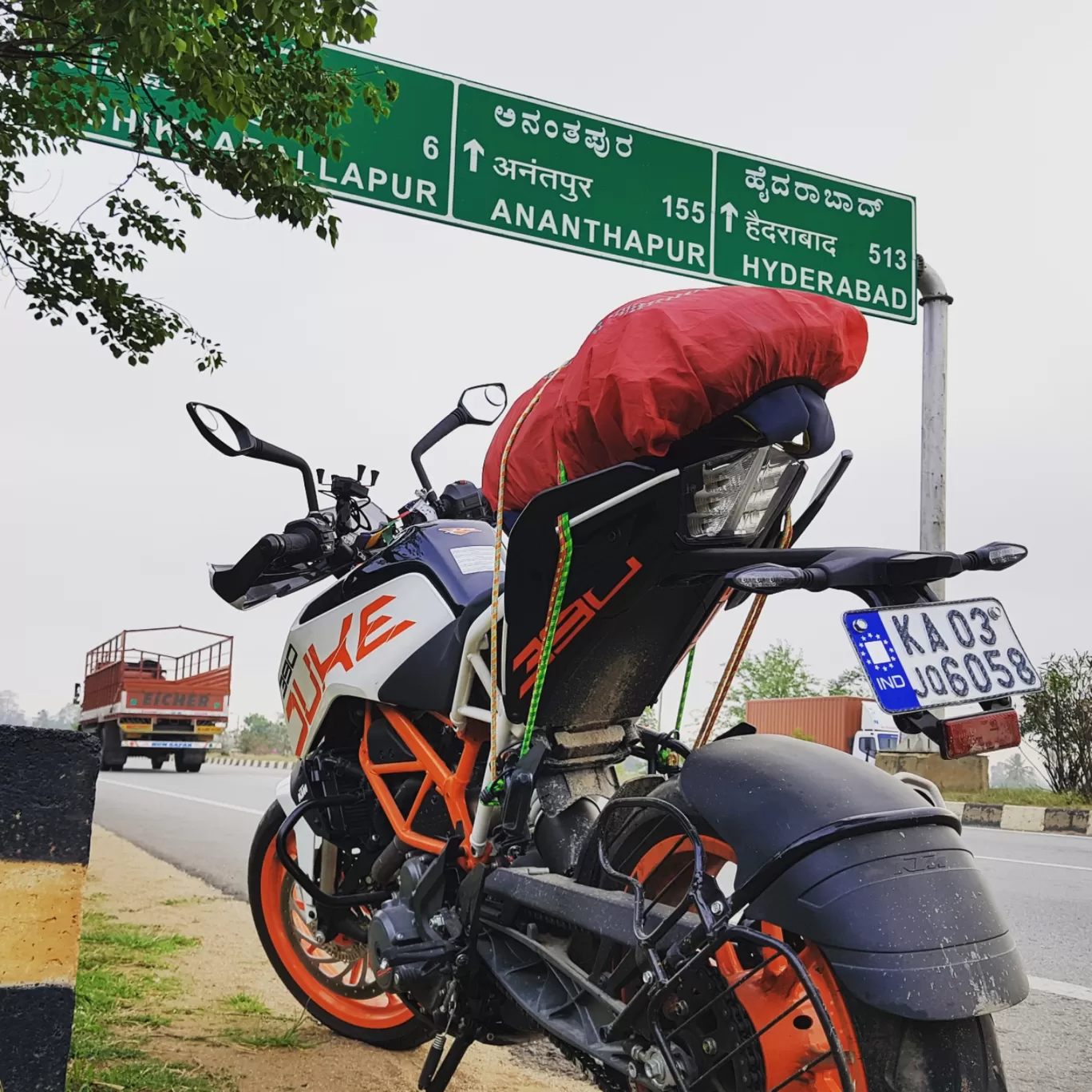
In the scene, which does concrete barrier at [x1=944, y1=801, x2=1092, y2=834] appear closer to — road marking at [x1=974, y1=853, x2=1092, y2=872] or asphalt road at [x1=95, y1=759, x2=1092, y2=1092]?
asphalt road at [x1=95, y1=759, x2=1092, y2=1092]

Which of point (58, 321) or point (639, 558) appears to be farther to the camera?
point (58, 321)

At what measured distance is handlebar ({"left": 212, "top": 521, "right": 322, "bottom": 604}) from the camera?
2.95 metres

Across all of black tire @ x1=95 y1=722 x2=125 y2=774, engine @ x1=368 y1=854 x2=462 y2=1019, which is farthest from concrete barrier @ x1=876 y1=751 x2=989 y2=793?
black tire @ x1=95 y1=722 x2=125 y2=774

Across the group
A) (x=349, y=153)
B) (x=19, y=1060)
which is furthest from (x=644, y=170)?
(x=19, y=1060)

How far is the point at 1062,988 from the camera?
415 cm

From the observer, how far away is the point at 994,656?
1717mm

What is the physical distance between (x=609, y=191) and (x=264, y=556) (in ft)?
16.4

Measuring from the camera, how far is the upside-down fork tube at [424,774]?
249 cm

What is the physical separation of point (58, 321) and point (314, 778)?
4.41 metres

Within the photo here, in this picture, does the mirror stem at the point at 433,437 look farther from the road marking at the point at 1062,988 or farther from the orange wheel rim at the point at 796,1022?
the road marking at the point at 1062,988

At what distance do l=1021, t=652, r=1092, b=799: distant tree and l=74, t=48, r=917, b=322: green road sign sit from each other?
9366 mm

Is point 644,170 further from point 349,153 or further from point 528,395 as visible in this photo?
point 528,395

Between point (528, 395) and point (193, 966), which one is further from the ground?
point (528, 395)

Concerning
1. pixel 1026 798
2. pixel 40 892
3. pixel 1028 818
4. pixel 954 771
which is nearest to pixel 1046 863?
pixel 1028 818
